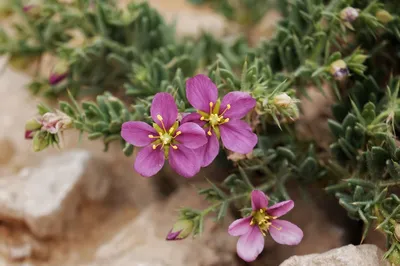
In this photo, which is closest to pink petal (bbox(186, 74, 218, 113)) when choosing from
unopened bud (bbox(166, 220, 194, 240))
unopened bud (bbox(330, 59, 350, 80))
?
unopened bud (bbox(166, 220, 194, 240))

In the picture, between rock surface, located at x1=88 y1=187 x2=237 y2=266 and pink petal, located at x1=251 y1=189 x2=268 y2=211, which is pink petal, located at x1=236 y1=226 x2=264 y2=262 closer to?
pink petal, located at x1=251 y1=189 x2=268 y2=211

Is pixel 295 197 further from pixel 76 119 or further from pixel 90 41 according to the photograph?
pixel 90 41

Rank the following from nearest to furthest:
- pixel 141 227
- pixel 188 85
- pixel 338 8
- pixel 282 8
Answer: pixel 188 85, pixel 338 8, pixel 141 227, pixel 282 8

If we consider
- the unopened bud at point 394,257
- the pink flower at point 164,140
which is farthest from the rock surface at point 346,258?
the pink flower at point 164,140

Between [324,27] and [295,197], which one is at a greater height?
[324,27]

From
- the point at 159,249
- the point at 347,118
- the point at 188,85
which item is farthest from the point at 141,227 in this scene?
the point at 347,118

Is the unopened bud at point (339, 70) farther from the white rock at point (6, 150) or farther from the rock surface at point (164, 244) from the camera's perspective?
the white rock at point (6, 150)

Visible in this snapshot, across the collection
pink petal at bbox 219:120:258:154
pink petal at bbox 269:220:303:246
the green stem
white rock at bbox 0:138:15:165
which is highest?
pink petal at bbox 219:120:258:154

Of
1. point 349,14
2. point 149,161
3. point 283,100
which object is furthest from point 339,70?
point 149,161
